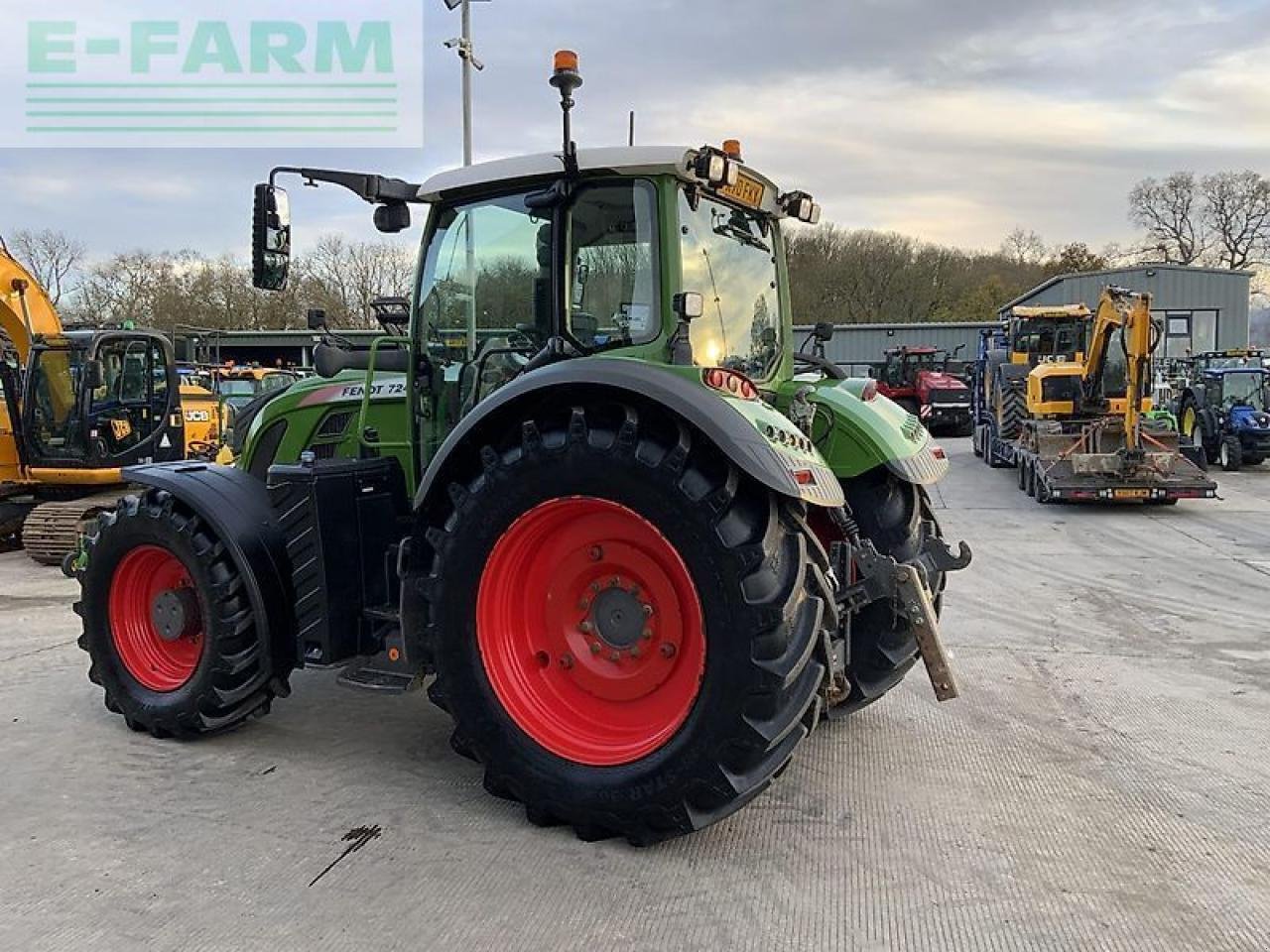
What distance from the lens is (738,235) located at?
169 inches

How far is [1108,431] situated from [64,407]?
42.3 ft

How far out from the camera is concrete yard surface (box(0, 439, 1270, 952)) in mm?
2895

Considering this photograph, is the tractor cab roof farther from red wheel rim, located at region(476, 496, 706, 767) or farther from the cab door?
the cab door

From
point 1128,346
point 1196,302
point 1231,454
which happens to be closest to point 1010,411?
point 1128,346

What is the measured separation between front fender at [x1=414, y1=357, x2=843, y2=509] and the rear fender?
1.16m

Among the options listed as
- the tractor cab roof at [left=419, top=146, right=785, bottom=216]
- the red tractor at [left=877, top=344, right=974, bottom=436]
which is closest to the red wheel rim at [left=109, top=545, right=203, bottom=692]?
the tractor cab roof at [left=419, top=146, right=785, bottom=216]

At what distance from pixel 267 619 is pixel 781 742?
7.59ft

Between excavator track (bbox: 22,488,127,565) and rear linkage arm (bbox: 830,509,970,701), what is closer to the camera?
rear linkage arm (bbox: 830,509,970,701)

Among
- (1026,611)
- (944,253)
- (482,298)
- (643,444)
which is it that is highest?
(944,253)

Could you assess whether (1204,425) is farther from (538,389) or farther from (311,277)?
(311,277)

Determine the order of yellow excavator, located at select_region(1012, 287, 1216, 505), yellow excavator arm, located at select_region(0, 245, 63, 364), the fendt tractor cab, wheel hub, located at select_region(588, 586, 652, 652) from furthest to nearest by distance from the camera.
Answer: the fendt tractor cab → yellow excavator, located at select_region(1012, 287, 1216, 505) → yellow excavator arm, located at select_region(0, 245, 63, 364) → wheel hub, located at select_region(588, 586, 652, 652)

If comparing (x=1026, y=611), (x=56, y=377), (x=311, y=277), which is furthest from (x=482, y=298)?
(x=311, y=277)

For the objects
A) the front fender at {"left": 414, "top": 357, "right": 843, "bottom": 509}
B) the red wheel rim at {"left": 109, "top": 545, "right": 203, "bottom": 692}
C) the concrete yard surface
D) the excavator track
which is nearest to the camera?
the concrete yard surface

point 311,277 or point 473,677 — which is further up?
point 311,277
